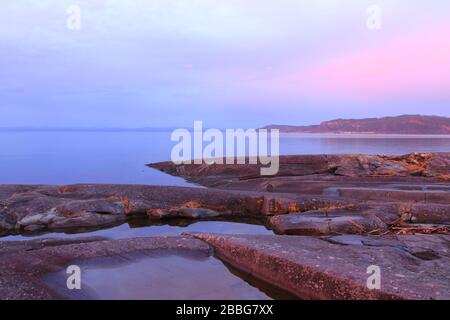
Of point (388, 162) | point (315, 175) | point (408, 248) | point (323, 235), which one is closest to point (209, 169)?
point (315, 175)

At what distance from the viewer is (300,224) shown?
12.3 m

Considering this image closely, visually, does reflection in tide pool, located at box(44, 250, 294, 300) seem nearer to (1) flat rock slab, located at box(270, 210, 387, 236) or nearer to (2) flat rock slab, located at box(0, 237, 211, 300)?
(2) flat rock slab, located at box(0, 237, 211, 300)

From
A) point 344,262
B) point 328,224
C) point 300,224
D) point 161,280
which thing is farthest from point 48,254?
point 328,224

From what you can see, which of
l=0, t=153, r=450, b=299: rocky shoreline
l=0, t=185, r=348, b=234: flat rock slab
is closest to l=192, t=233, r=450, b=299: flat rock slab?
l=0, t=153, r=450, b=299: rocky shoreline

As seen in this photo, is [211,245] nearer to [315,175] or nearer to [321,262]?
[321,262]

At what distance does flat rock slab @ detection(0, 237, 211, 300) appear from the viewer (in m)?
6.49

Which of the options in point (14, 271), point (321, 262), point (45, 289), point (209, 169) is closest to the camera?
point (45, 289)

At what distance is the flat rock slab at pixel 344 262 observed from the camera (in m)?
6.61

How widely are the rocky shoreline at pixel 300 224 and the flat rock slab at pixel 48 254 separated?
0.07 feet

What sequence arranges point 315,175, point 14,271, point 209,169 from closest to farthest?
point 14,271 < point 315,175 < point 209,169

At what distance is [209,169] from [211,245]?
19.0 meters

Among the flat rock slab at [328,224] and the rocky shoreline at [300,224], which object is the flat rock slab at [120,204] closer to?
the rocky shoreline at [300,224]

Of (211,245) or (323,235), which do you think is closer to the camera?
(211,245)
